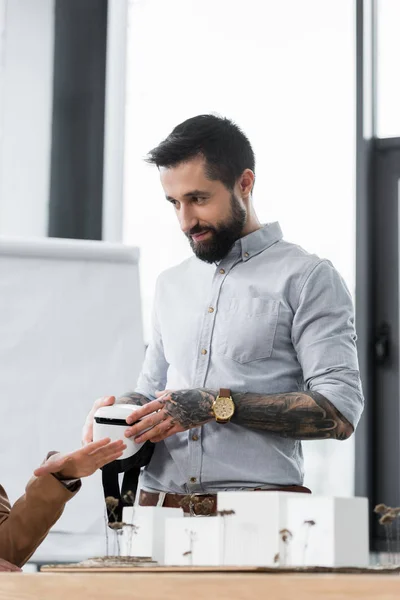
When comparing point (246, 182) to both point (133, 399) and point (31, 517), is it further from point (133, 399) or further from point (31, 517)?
point (31, 517)

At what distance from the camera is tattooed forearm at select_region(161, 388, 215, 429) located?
71.4 inches

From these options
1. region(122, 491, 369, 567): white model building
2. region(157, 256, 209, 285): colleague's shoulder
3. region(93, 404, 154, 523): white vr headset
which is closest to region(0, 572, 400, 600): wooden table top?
region(122, 491, 369, 567): white model building

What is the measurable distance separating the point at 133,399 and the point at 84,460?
46 centimetres

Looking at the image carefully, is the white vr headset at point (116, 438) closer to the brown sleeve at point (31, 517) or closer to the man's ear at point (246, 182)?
the brown sleeve at point (31, 517)

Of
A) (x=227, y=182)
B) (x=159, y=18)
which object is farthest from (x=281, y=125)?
(x=227, y=182)

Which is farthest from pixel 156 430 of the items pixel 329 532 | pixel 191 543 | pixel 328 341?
pixel 329 532

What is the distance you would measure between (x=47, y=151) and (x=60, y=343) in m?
0.87

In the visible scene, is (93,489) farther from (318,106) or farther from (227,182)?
(318,106)

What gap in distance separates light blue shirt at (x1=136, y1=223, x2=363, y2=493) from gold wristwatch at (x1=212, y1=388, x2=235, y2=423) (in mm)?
77

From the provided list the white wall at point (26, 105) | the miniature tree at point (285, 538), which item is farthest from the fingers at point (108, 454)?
the white wall at point (26, 105)

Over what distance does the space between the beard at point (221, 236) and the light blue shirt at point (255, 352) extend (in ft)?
0.10

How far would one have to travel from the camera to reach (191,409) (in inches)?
71.5

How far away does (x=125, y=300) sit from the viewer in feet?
9.76

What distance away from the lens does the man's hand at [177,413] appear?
1809 millimetres
